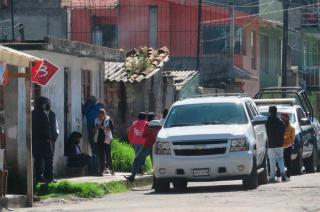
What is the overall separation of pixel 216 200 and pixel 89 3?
3191 centimetres

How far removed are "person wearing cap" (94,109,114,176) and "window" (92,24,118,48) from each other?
22707 mm

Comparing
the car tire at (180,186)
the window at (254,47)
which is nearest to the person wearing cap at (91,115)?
the car tire at (180,186)

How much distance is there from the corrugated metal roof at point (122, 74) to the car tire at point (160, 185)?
10132 millimetres

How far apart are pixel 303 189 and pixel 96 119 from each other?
24.1ft

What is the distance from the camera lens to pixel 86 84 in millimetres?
29562

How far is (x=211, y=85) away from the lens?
155 feet

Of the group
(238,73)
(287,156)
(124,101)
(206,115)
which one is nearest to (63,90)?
(206,115)

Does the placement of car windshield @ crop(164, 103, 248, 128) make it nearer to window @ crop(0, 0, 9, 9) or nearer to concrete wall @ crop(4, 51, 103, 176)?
concrete wall @ crop(4, 51, 103, 176)

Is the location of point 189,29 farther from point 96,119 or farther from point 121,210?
point 121,210

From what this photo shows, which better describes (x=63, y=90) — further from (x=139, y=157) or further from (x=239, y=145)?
(x=239, y=145)

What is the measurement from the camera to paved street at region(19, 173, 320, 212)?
17328 mm

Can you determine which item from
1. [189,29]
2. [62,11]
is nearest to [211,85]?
[189,29]

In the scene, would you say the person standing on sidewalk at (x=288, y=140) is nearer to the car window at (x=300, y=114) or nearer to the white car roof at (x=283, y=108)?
the white car roof at (x=283, y=108)

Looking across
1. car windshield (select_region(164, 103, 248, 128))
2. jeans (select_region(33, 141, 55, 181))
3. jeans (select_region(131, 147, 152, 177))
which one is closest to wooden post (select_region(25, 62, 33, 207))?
jeans (select_region(33, 141, 55, 181))
